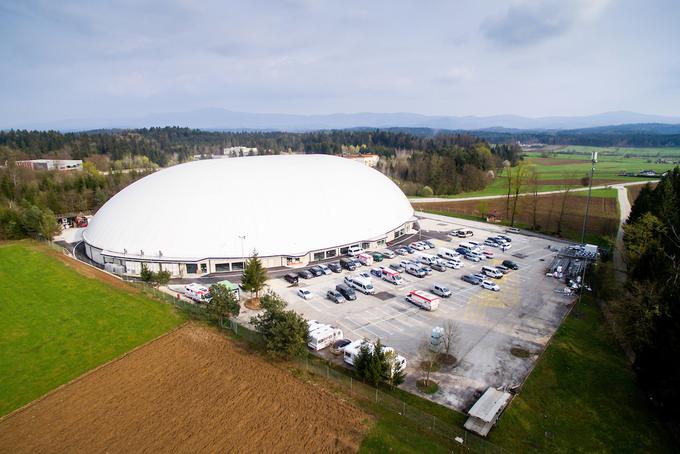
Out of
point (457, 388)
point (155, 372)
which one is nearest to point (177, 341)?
point (155, 372)

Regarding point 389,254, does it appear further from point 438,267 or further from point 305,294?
point 305,294

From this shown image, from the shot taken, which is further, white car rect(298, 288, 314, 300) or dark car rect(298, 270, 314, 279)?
dark car rect(298, 270, 314, 279)

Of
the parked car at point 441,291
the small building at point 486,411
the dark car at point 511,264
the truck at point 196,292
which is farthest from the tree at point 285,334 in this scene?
the dark car at point 511,264

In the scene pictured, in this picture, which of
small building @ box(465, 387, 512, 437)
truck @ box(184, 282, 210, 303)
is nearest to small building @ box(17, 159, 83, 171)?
truck @ box(184, 282, 210, 303)

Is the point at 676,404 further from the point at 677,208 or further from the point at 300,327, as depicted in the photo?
the point at 677,208

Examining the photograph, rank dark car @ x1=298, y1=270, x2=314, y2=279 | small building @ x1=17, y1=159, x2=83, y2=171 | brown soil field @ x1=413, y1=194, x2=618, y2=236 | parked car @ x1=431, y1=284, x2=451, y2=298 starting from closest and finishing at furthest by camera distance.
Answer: parked car @ x1=431, y1=284, x2=451, y2=298 < dark car @ x1=298, y1=270, x2=314, y2=279 < brown soil field @ x1=413, y1=194, x2=618, y2=236 < small building @ x1=17, y1=159, x2=83, y2=171

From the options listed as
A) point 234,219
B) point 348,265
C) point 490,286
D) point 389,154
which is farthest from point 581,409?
point 389,154

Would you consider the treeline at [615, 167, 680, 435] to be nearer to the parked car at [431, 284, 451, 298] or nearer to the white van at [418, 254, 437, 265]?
the parked car at [431, 284, 451, 298]
